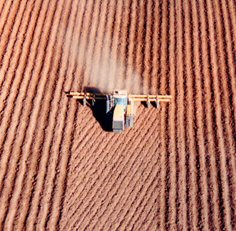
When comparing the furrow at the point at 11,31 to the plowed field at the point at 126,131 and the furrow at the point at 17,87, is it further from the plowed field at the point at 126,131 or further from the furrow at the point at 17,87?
the furrow at the point at 17,87

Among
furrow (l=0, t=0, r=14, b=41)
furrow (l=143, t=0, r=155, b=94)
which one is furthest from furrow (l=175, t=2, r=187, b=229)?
furrow (l=0, t=0, r=14, b=41)

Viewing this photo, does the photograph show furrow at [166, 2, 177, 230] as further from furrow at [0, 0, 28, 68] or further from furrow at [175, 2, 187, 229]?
furrow at [0, 0, 28, 68]

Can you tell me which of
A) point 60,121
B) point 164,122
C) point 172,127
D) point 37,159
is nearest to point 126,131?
point 164,122

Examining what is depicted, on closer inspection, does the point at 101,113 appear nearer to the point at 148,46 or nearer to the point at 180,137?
the point at 180,137

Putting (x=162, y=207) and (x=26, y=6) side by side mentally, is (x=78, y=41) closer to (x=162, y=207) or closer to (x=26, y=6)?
(x=26, y=6)

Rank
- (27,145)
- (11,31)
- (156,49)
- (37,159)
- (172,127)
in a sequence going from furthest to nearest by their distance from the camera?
(11,31) < (156,49) < (172,127) < (27,145) < (37,159)

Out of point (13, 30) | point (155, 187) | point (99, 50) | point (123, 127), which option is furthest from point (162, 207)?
point (13, 30)

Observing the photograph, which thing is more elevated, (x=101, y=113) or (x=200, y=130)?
(x=101, y=113)

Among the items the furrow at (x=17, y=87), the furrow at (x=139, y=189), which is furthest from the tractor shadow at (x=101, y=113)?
the furrow at (x=17, y=87)
